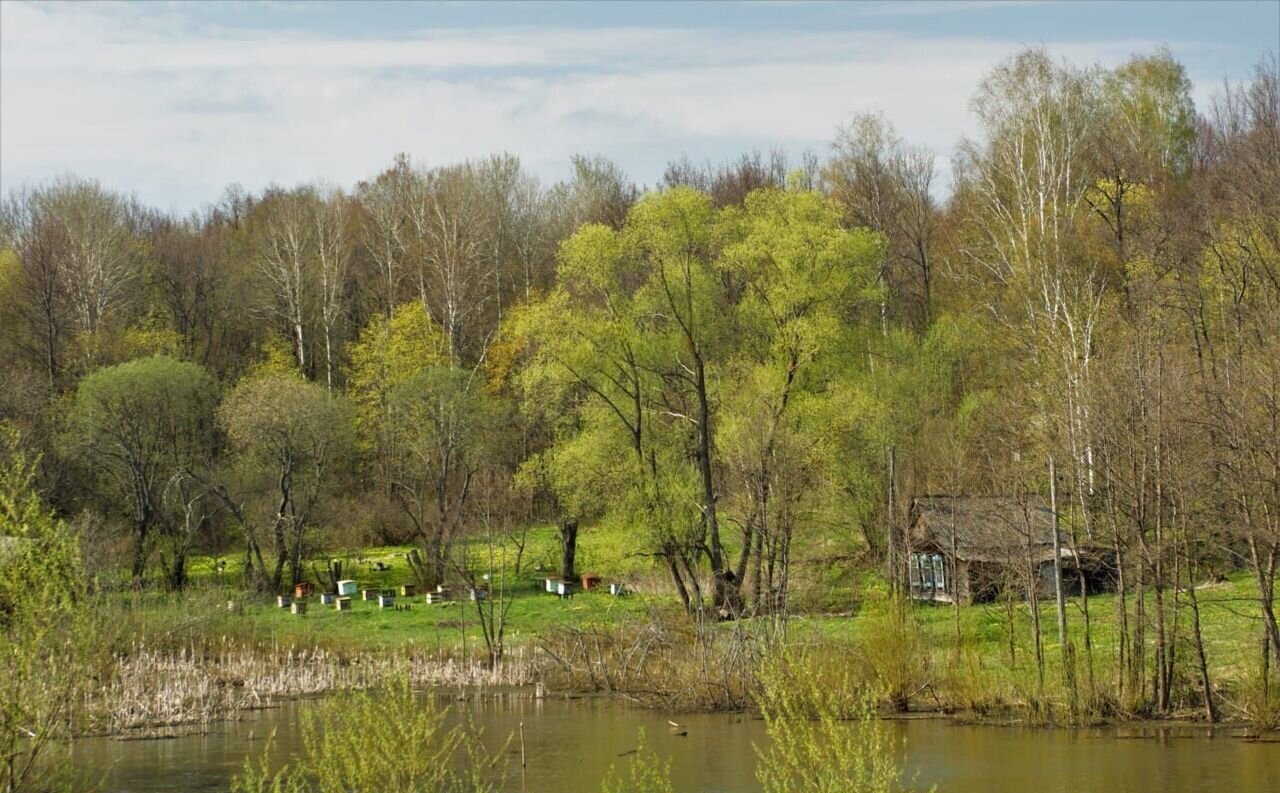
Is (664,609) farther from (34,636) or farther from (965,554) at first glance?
(34,636)

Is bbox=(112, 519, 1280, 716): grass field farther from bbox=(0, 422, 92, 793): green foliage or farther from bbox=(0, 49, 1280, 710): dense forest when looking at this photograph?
bbox=(0, 422, 92, 793): green foliage

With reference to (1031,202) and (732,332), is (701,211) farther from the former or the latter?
(1031,202)

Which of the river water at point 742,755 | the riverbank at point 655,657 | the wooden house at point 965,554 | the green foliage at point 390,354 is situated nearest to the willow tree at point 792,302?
the wooden house at point 965,554

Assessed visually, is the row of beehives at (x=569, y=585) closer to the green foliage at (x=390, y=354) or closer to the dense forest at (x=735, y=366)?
the dense forest at (x=735, y=366)

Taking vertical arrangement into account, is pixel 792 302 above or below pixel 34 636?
above

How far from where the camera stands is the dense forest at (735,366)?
23547 millimetres

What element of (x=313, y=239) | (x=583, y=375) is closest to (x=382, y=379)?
(x=313, y=239)

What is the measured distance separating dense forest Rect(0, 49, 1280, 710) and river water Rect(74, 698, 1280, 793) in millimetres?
1673

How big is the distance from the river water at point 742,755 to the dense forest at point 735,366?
5.49 ft

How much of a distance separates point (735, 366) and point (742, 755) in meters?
16.3

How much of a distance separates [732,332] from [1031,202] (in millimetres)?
12076

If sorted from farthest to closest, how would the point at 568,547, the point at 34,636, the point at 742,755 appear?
the point at 568,547 < the point at 742,755 < the point at 34,636

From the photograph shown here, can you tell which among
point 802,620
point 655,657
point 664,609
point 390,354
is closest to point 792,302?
point 664,609

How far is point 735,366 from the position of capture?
36000mm
